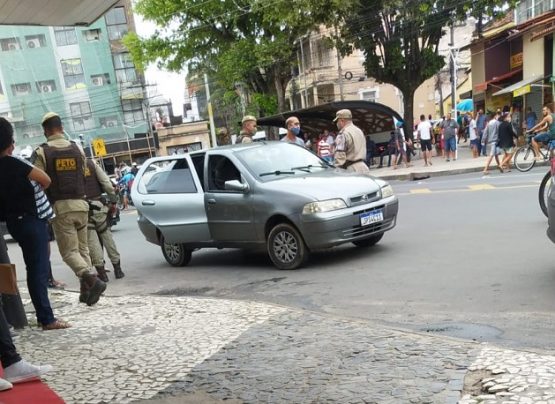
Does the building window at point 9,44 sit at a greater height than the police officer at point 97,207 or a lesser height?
greater

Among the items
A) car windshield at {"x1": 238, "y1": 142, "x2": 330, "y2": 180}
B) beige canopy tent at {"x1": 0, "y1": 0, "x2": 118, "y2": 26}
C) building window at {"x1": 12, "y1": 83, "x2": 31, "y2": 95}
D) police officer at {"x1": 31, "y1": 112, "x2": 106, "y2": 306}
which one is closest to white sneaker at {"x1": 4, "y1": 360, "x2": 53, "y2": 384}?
police officer at {"x1": 31, "y1": 112, "x2": 106, "y2": 306}

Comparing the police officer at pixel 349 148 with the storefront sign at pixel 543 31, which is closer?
the police officer at pixel 349 148

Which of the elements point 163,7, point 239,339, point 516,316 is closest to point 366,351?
point 239,339

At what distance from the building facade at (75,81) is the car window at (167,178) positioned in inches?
1545

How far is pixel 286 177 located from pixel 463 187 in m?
7.01

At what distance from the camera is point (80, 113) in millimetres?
45531

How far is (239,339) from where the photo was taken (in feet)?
13.8

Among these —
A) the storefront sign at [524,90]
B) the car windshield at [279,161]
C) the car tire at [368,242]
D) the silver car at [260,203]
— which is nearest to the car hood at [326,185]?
the silver car at [260,203]

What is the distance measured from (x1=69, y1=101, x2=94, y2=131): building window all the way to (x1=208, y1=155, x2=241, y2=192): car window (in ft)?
137

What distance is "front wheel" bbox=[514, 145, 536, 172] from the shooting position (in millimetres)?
14812

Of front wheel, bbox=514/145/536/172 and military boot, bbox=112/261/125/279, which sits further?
front wheel, bbox=514/145/536/172

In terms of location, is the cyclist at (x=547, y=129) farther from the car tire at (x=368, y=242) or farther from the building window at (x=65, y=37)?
the building window at (x=65, y=37)

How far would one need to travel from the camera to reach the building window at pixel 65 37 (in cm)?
4462

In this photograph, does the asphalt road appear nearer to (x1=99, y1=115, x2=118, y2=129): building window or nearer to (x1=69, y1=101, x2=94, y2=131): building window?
(x1=69, y1=101, x2=94, y2=131): building window
